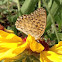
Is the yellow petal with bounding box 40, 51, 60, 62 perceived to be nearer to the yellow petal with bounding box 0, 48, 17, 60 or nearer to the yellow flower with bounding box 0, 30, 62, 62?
the yellow flower with bounding box 0, 30, 62, 62

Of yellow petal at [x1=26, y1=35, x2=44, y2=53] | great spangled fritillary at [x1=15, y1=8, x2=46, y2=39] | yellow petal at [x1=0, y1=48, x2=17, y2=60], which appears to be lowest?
yellow petal at [x1=0, y1=48, x2=17, y2=60]

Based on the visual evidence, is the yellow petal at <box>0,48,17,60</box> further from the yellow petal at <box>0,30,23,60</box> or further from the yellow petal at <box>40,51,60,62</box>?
the yellow petal at <box>40,51,60,62</box>

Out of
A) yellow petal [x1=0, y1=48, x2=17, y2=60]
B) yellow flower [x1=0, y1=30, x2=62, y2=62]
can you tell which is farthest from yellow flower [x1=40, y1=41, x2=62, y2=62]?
yellow petal [x1=0, y1=48, x2=17, y2=60]

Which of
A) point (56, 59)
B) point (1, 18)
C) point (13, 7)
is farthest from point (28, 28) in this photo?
point (13, 7)

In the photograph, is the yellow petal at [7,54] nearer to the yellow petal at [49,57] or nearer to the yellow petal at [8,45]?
the yellow petal at [8,45]

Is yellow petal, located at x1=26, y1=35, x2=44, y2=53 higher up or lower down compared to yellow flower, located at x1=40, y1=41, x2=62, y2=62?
higher up

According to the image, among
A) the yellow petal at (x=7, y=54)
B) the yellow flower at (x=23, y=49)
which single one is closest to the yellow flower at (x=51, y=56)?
the yellow flower at (x=23, y=49)
